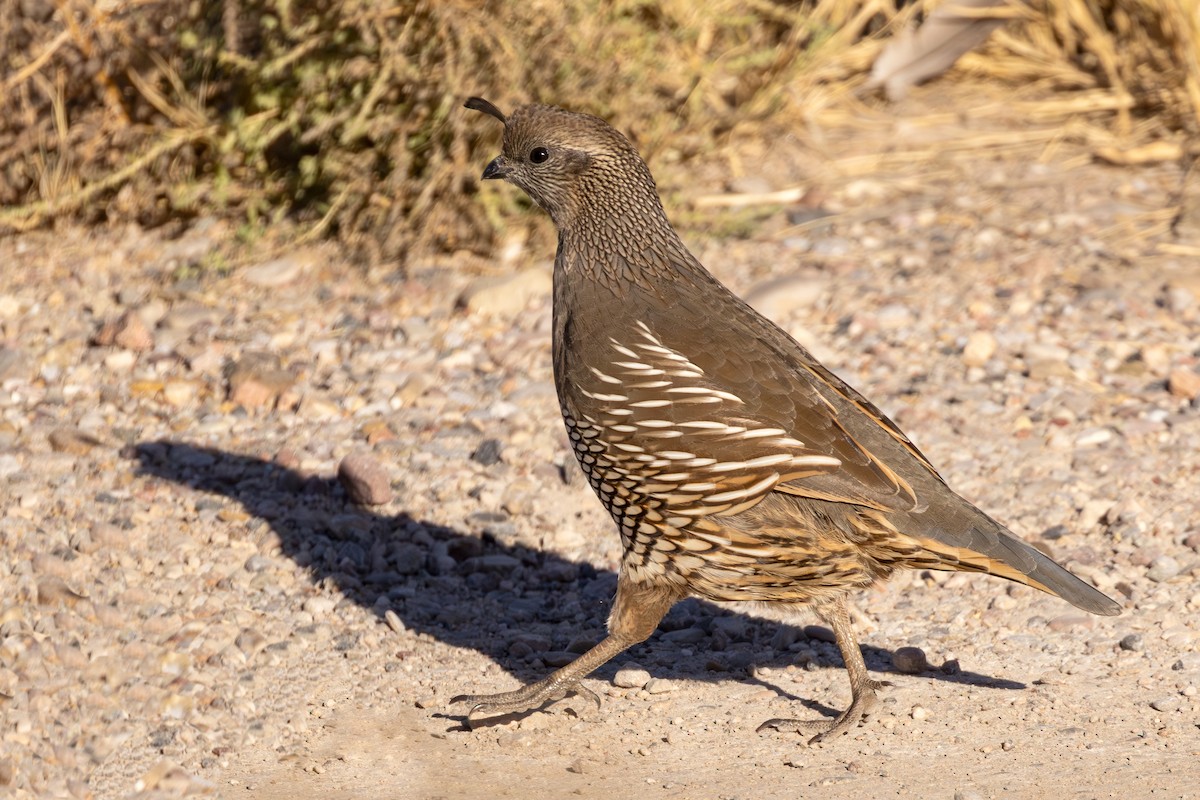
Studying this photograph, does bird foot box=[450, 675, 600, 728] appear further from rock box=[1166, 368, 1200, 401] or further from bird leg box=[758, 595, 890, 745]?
rock box=[1166, 368, 1200, 401]

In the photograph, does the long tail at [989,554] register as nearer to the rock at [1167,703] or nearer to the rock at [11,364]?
the rock at [1167,703]

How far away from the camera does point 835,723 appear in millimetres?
4281

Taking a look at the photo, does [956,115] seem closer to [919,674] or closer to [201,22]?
[201,22]

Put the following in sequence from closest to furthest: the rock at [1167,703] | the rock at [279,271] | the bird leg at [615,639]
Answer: the rock at [1167,703], the bird leg at [615,639], the rock at [279,271]

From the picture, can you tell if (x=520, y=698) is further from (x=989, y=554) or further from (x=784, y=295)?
(x=784, y=295)

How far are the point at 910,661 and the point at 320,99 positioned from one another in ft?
12.9

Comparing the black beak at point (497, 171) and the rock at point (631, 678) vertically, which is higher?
the black beak at point (497, 171)

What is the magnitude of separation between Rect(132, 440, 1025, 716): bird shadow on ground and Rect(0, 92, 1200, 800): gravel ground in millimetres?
15

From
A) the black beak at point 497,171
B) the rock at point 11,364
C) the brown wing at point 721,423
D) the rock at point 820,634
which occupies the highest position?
the black beak at point 497,171

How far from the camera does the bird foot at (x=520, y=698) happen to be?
4.32m

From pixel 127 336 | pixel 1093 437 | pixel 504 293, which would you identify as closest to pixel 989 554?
pixel 1093 437

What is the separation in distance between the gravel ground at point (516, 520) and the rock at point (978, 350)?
15 millimetres

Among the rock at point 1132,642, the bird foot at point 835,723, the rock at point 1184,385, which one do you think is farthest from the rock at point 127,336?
the rock at point 1184,385

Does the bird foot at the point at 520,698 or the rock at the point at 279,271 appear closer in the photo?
the bird foot at the point at 520,698
